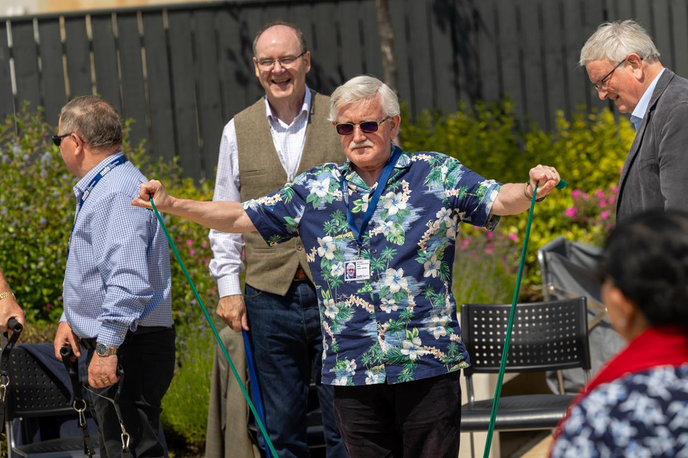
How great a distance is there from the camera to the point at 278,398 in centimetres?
403

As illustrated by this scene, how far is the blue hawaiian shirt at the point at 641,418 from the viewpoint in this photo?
5.51 feet

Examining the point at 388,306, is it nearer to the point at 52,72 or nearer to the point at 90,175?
the point at 90,175

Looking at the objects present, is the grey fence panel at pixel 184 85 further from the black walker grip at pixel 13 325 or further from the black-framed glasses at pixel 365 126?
the black-framed glasses at pixel 365 126

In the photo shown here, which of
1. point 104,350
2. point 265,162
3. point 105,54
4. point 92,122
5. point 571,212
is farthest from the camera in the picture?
point 105,54

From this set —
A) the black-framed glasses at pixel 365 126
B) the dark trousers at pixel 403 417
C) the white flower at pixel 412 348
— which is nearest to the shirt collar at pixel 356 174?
the black-framed glasses at pixel 365 126

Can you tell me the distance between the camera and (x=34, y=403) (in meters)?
4.35

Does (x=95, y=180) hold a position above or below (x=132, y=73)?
below

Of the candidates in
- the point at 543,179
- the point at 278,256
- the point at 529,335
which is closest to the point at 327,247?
the point at 543,179

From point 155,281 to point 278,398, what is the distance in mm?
774

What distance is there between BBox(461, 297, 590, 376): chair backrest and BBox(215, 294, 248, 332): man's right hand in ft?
4.21

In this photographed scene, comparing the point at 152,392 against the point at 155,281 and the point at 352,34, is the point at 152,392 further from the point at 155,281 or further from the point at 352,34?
the point at 352,34

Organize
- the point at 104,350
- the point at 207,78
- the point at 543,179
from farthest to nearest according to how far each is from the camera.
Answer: the point at 207,78, the point at 104,350, the point at 543,179

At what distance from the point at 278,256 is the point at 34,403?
140 centimetres

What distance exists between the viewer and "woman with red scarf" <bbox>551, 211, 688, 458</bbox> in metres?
1.67
